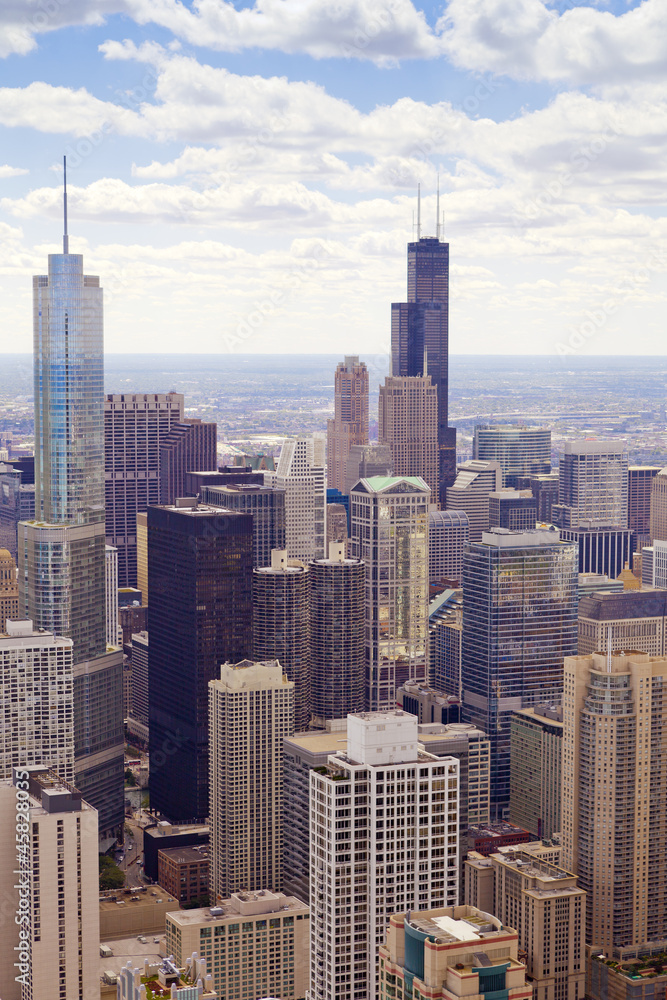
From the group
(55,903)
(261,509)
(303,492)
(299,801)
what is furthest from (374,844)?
(303,492)

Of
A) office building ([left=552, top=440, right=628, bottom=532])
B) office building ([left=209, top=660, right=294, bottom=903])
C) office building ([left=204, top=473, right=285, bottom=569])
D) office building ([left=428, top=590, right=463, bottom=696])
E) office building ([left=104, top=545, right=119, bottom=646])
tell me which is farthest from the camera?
office building ([left=552, top=440, right=628, bottom=532])

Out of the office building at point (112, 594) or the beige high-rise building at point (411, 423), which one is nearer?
the office building at point (112, 594)

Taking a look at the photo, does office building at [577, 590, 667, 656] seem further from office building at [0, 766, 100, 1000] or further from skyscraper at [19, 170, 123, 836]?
office building at [0, 766, 100, 1000]

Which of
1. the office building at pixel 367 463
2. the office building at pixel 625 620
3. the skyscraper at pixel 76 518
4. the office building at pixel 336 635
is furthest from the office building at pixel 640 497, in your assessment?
the skyscraper at pixel 76 518

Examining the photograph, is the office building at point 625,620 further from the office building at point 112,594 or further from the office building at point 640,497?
the office building at point 640,497

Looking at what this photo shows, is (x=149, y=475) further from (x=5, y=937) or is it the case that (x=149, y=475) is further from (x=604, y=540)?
(x=5, y=937)

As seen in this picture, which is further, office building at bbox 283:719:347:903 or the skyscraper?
the skyscraper

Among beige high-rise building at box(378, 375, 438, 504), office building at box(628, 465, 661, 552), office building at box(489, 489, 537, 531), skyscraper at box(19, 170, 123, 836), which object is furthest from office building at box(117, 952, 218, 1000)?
beige high-rise building at box(378, 375, 438, 504)

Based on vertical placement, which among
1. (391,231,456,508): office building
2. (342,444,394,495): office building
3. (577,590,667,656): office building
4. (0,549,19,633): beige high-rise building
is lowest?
(577,590,667,656): office building
